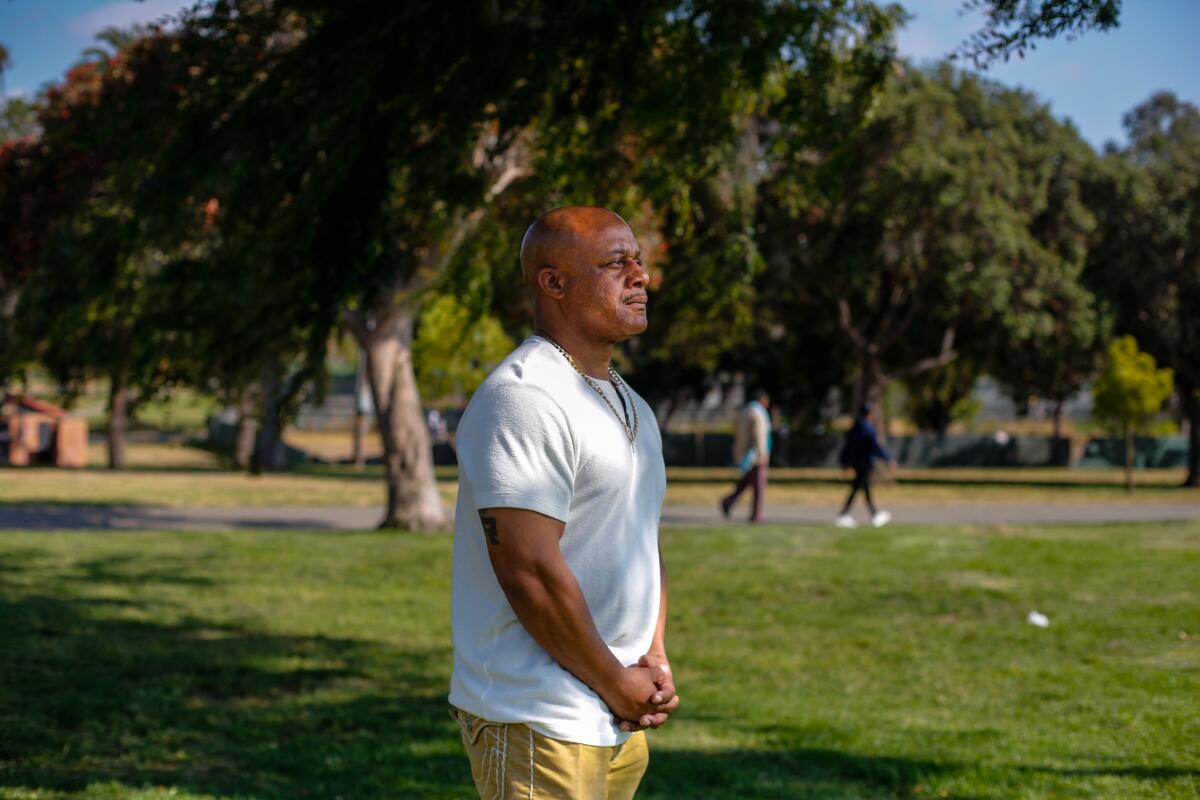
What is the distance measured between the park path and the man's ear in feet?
55.6

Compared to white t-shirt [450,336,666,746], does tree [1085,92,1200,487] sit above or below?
above

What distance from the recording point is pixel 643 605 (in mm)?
2721

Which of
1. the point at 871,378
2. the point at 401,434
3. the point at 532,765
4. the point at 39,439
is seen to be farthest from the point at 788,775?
the point at 39,439

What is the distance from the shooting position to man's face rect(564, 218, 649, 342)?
9.01 ft

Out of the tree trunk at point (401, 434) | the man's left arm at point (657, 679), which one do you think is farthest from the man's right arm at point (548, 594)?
the tree trunk at point (401, 434)

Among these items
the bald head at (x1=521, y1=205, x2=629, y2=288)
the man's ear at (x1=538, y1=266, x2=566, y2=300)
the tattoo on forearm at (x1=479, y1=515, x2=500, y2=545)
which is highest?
the bald head at (x1=521, y1=205, x2=629, y2=288)

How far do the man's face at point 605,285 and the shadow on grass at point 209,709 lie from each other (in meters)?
3.62

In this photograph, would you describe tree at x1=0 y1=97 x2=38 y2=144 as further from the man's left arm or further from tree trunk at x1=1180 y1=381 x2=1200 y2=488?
the man's left arm

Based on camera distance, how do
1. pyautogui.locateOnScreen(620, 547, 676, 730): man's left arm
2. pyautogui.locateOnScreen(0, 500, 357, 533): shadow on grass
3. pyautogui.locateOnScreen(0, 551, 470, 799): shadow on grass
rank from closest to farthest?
pyautogui.locateOnScreen(620, 547, 676, 730): man's left arm
pyautogui.locateOnScreen(0, 551, 470, 799): shadow on grass
pyautogui.locateOnScreen(0, 500, 357, 533): shadow on grass

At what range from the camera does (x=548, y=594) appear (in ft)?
8.22

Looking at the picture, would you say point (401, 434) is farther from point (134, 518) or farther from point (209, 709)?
point (209, 709)

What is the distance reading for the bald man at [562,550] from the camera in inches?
99.0

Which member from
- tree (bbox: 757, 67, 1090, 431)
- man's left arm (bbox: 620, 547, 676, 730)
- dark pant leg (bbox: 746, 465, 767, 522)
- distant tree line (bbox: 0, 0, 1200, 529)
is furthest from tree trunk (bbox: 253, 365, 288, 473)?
tree (bbox: 757, 67, 1090, 431)

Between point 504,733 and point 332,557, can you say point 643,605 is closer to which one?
point 504,733
